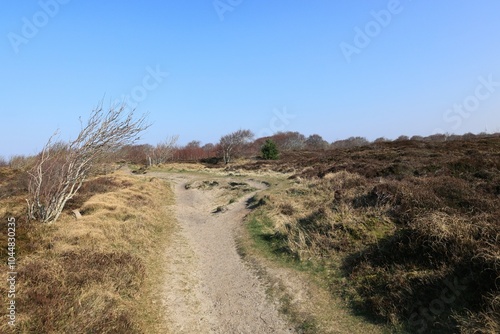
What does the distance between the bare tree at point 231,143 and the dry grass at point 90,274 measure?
38901 millimetres

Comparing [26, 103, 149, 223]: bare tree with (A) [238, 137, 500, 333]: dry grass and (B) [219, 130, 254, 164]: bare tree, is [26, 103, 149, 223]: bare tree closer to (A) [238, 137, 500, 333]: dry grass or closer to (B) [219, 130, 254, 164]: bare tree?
(A) [238, 137, 500, 333]: dry grass

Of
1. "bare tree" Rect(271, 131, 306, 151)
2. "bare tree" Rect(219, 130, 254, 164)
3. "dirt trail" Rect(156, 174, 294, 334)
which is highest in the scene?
"bare tree" Rect(271, 131, 306, 151)

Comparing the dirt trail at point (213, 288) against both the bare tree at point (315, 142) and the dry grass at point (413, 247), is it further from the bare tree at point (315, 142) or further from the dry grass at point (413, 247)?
the bare tree at point (315, 142)

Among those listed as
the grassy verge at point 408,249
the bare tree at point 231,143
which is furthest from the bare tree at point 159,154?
the grassy verge at point 408,249

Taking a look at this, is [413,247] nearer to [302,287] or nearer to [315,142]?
[302,287]

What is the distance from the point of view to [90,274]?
7121 mm

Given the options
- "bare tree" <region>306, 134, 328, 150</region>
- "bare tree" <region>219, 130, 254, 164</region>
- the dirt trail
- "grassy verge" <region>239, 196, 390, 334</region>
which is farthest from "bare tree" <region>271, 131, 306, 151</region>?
"grassy verge" <region>239, 196, 390, 334</region>

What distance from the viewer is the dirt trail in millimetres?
6438

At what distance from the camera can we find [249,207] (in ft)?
56.7

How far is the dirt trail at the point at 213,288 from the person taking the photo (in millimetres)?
6438

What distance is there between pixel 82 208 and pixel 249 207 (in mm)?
8137

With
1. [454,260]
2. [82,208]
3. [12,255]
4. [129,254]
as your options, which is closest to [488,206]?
[454,260]

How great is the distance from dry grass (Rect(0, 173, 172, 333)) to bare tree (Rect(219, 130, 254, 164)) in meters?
38.9

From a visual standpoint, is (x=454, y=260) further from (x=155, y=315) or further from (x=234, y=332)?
(x=155, y=315)
